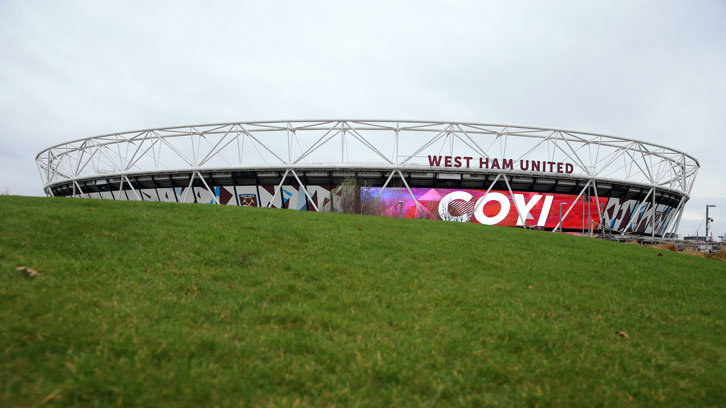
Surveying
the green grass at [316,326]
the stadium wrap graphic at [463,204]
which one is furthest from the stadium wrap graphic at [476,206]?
the green grass at [316,326]

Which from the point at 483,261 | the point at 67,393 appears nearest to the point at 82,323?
the point at 67,393

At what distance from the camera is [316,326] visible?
5.07m

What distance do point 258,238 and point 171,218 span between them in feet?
10.3

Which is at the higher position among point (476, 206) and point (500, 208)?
point (476, 206)

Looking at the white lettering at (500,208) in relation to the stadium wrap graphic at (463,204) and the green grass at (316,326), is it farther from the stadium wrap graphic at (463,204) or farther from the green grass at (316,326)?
the green grass at (316,326)

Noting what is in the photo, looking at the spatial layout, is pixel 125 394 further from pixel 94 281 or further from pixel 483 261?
pixel 483 261

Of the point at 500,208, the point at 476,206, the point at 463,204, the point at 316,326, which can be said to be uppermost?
the point at 463,204

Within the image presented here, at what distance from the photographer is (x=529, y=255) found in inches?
436

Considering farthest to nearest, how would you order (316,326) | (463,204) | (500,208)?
(500,208), (463,204), (316,326)

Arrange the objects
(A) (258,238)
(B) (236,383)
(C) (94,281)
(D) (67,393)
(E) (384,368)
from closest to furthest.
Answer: (D) (67,393)
(B) (236,383)
(E) (384,368)
(C) (94,281)
(A) (258,238)

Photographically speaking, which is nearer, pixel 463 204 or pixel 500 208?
pixel 463 204

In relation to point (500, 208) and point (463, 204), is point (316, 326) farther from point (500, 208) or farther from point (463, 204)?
point (500, 208)

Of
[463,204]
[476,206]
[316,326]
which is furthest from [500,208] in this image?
[316,326]

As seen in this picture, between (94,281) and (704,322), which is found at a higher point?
(94,281)
